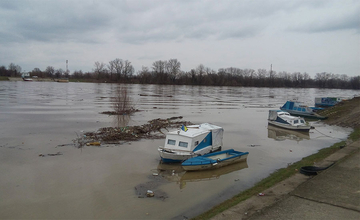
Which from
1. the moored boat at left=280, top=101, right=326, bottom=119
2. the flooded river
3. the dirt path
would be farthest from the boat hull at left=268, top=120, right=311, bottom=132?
the moored boat at left=280, top=101, right=326, bottom=119

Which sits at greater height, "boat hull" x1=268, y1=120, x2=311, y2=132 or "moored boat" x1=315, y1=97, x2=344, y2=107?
"moored boat" x1=315, y1=97, x2=344, y2=107

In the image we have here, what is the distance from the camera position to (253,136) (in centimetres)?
2667

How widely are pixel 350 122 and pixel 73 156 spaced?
105ft

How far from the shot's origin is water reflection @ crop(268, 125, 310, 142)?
26875mm

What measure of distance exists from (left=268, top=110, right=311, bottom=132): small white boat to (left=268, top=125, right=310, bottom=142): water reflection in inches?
21.5

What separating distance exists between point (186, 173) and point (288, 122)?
19.7m

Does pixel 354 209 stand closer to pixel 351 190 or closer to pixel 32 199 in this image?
pixel 351 190

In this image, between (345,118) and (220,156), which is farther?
(345,118)

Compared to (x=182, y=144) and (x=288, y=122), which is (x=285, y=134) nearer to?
(x=288, y=122)

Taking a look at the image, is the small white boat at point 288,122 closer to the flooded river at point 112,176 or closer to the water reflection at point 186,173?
the flooded river at point 112,176

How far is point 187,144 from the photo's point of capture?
58.1 ft

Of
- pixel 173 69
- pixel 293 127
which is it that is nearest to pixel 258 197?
pixel 293 127

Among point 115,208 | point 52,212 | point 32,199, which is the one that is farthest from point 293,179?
point 32,199

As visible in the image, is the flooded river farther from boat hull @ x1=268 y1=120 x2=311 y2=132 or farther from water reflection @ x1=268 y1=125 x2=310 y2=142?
boat hull @ x1=268 y1=120 x2=311 y2=132
